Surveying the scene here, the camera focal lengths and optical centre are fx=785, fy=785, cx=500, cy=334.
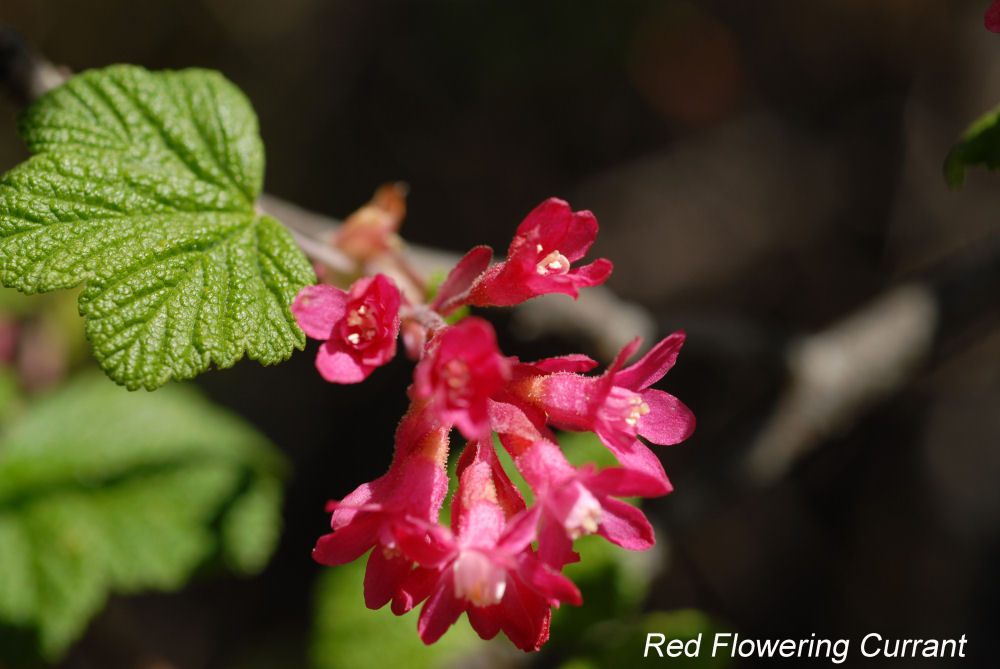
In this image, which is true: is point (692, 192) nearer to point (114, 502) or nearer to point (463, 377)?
point (114, 502)

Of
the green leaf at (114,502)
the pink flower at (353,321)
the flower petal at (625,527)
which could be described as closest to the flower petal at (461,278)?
the pink flower at (353,321)

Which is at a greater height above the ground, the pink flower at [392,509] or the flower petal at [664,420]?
the flower petal at [664,420]

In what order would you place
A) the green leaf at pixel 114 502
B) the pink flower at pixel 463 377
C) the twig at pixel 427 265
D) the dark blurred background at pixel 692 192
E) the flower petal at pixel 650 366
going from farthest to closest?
the dark blurred background at pixel 692 192 → the green leaf at pixel 114 502 → the twig at pixel 427 265 → the flower petal at pixel 650 366 → the pink flower at pixel 463 377

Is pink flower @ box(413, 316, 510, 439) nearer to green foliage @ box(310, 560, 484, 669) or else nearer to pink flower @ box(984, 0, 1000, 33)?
pink flower @ box(984, 0, 1000, 33)

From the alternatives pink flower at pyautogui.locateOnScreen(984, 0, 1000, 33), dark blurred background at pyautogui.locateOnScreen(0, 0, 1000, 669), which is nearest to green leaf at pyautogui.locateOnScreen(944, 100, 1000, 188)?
pink flower at pyautogui.locateOnScreen(984, 0, 1000, 33)

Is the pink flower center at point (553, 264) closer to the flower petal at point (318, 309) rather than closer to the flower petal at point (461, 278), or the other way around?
the flower petal at point (461, 278)

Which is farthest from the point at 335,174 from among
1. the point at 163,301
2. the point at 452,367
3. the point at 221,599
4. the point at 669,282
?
the point at 452,367
